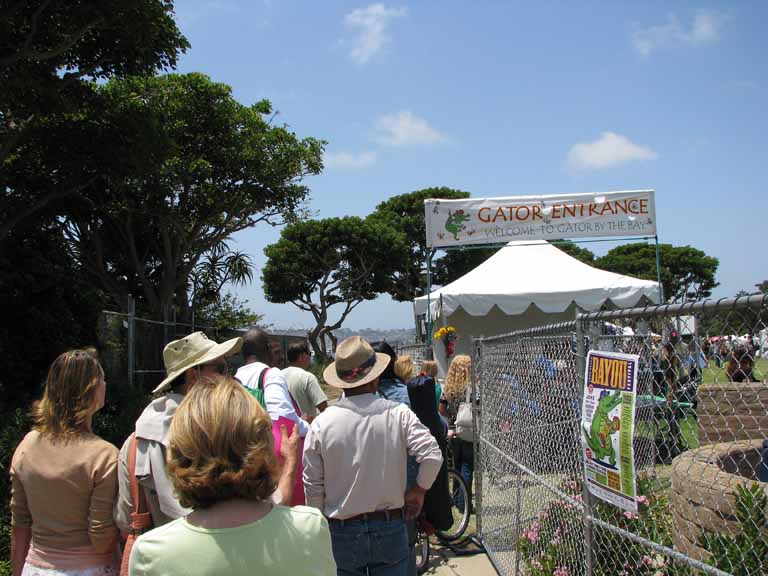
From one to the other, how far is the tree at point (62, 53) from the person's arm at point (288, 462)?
7.02 metres

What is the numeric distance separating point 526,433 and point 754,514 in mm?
2120

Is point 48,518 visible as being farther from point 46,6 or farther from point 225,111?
point 225,111

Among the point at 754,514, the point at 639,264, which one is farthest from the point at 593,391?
the point at 639,264

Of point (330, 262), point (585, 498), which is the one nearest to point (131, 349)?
point (585, 498)

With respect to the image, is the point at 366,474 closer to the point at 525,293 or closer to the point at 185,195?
the point at 525,293

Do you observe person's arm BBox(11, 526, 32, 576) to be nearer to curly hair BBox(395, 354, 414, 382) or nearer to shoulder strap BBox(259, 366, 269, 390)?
shoulder strap BBox(259, 366, 269, 390)

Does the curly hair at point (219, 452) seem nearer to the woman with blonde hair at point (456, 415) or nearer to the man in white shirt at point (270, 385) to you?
the man in white shirt at point (270, 385)

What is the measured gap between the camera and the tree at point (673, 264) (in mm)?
57969

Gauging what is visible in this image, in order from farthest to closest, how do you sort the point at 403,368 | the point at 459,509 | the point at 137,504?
the point at 459,509, the point at 403,368, the point at 137,504

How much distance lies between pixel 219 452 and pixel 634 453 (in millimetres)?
3271

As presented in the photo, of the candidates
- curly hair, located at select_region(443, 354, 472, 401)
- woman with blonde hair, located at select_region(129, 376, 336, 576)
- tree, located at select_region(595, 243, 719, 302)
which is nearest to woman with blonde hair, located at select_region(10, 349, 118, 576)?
woman with blonde hair, located at select_region(129, 376, 336, 576)

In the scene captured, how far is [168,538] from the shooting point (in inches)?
64.3

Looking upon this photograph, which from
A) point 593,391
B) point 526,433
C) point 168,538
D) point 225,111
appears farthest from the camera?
point 225,111

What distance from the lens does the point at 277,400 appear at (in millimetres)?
3787
